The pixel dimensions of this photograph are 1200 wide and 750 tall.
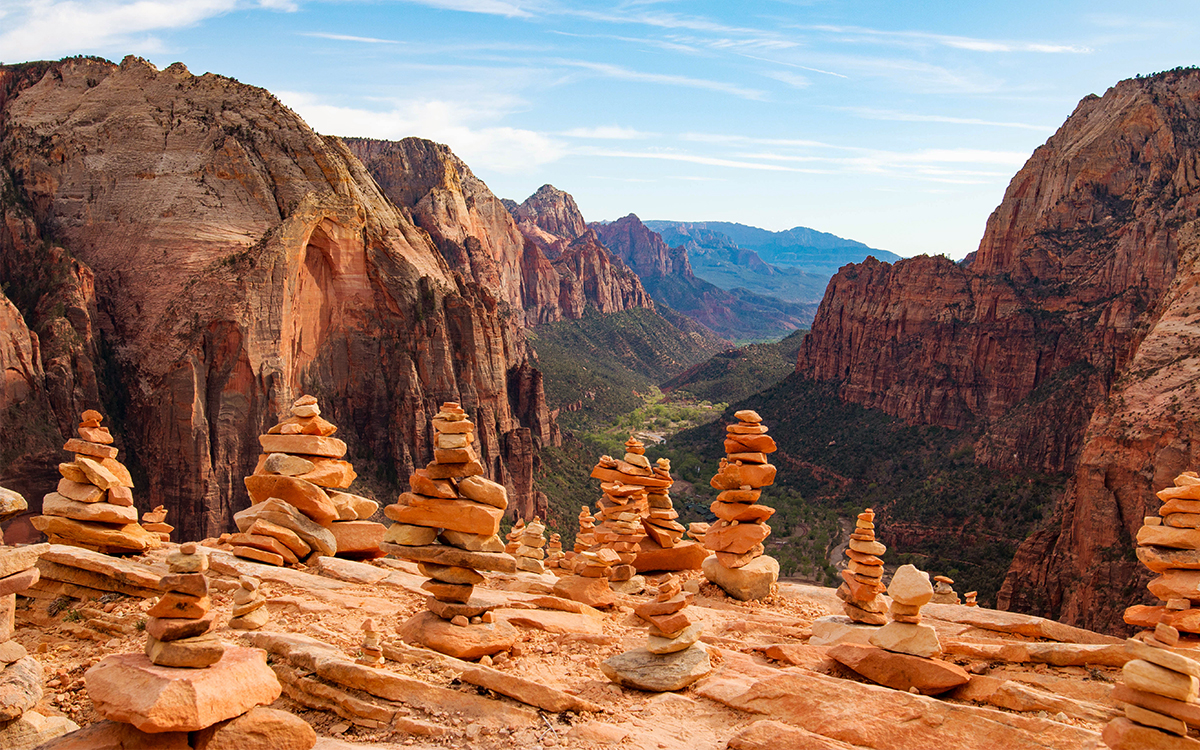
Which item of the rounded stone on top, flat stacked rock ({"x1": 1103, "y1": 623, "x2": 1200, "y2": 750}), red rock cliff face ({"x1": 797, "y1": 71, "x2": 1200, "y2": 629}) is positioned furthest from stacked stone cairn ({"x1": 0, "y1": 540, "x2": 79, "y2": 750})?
red rock cliff face ({"x1": 797, "y1": 71, "x2": 1200, "y2": 629})

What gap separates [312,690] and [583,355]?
596 feet

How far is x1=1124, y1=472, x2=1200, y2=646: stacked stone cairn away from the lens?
16156 mm

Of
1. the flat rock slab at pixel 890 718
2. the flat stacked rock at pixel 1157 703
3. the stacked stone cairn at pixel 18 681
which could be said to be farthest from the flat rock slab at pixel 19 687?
the flat stacked rock at pixel 1157 703

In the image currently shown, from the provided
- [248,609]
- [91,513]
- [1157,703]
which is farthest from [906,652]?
[91,513]

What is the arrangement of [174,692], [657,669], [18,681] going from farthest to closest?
[657,669]
[18,681]
[174,692]

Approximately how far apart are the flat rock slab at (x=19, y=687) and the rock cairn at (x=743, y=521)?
45.0 feet

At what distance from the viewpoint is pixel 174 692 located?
8.55 meters

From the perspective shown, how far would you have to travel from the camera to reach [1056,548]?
47.8 metres

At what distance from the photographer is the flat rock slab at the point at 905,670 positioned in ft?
38.0

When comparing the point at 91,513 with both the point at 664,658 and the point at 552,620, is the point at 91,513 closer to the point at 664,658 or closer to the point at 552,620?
the point at 552,620

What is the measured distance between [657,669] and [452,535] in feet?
15.0

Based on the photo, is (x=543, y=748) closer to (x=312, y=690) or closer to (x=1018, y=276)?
(x=312, y=690)

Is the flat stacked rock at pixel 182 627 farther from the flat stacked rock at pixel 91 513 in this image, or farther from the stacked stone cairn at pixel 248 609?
the flat stacked rock at pixel 91 513

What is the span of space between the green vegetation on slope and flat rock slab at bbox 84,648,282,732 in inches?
2079
